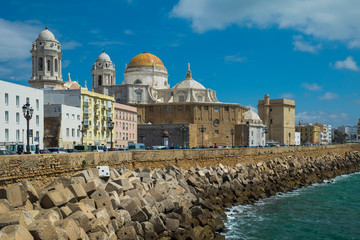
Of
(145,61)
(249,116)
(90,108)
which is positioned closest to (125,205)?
(90,108)

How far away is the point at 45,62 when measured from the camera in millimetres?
59031

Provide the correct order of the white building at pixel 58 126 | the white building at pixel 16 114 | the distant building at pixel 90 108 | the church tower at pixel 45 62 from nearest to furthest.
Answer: the white building at pixel 16 114 → the white building at pixel 58 126 → the distant building at pixel 90 108 → the church tower at pixel 45 62

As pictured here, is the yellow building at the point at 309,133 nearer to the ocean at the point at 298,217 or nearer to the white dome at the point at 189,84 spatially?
the white dome at the point at 189,84

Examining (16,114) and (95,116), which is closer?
(16,114)

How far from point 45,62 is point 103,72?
17.9m

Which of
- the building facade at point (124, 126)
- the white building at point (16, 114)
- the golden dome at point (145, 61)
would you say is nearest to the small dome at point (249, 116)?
the golden dome at point (145, 61)

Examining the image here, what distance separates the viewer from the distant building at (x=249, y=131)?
7188cm

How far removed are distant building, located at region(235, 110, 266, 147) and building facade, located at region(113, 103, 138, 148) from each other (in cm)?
1948

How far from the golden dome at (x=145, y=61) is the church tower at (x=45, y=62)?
21109 millimetres

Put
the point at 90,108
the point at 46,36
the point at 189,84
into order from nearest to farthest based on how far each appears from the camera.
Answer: the point at 90,108
the point at 46,36
the point at 189,84

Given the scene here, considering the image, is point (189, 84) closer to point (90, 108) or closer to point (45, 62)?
point (45, 62)

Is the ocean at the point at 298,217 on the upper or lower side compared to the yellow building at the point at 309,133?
lower

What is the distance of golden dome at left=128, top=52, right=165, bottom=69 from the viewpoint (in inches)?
3086

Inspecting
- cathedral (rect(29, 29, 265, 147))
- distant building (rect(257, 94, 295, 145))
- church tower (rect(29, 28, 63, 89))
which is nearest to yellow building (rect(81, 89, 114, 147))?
cathedral (rect(29, 29, 265, 147))
